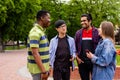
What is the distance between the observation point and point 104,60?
698 centimetres

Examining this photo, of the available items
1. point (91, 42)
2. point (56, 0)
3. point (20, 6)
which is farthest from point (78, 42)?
point (56, 0)

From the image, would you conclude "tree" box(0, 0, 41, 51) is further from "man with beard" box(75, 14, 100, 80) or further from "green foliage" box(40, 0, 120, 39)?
"man with beard" box(75, 14, 100, 80)

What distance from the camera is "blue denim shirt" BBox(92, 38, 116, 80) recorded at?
22.9 feet

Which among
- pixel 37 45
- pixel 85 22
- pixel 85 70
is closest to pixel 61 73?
pixel 85 70

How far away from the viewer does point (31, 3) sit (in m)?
49.9

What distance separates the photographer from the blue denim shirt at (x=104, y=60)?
696 cm

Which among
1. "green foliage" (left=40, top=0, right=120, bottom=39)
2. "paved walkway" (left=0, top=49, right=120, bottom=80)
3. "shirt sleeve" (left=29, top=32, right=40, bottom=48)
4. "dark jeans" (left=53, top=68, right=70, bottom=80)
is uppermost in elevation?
"shirt sleeve" (left=29, top=32, right=40, bottom=48)

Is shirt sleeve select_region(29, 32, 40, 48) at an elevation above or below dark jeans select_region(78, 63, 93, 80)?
above

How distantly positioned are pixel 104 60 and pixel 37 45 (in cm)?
117

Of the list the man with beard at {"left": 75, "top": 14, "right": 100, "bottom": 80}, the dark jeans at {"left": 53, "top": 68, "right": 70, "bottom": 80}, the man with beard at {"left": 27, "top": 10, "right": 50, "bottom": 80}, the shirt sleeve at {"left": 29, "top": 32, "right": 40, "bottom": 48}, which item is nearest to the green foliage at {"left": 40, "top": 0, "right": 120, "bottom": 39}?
the dark jeans at {"left": 53, "top": 68, "right": 70, "bottom": 80}

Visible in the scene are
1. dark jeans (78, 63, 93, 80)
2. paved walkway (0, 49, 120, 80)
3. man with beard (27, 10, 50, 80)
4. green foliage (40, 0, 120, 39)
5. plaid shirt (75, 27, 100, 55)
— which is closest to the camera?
man with beard (27, 10, 50, 80)

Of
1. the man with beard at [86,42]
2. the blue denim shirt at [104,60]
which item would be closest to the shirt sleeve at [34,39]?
the blue denim shirt at [104,60]

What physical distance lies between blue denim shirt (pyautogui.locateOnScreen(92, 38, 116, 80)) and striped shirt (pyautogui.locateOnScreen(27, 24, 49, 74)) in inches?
33.7

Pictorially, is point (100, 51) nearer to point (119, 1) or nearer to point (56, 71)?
point (56, 71)
